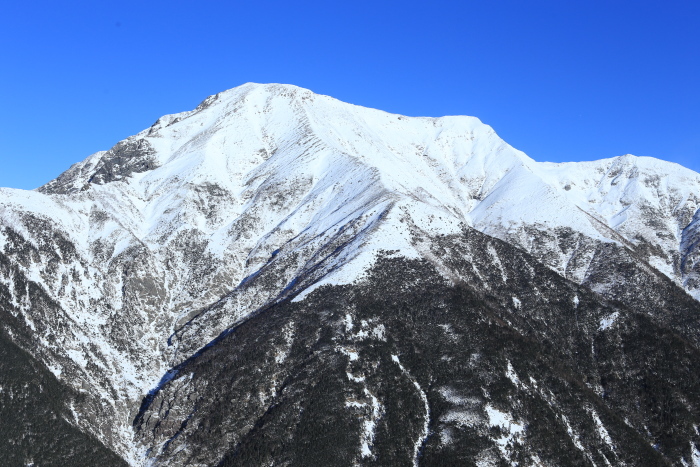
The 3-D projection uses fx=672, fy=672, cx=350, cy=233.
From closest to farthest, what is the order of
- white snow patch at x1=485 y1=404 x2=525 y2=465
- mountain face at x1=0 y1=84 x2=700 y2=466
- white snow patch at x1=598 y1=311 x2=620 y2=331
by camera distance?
white snow patch at x1=485 y1=404 x2=525 y2=465 → mountain face at x1=0 y1=84 x2=700 y2=466 → white snow patch at x1=598 y1=311 x2=620 y2=331

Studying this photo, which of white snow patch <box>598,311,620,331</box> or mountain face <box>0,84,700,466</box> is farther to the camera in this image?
white snow patch <box>598,311,620,331</box>

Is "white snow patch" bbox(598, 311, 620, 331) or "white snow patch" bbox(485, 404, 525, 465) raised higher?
"white snow patch" bbox(598, 311, 620, 331)

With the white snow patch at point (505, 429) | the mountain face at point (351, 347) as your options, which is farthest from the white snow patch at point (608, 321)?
the white snow patch at point (505, 429)

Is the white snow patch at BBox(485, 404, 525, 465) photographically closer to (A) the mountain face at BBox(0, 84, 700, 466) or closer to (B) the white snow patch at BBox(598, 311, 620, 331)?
(A) the mountain face at BBox(0, 84, 700, 466)

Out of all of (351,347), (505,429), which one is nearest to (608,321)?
(505,429)

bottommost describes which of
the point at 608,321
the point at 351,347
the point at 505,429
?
the point at 505,429

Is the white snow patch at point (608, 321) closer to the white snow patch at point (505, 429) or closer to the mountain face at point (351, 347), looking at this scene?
the mountain face at point (351, 347)

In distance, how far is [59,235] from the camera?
17138cm

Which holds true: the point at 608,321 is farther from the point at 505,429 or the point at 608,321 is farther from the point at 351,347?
the point at 351,347

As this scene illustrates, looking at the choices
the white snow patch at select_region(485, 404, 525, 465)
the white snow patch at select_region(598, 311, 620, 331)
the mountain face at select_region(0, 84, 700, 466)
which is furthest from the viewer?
the white snow patch at select_region(598, 311, 620, 331)

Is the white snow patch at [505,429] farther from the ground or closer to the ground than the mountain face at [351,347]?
closer to the ground

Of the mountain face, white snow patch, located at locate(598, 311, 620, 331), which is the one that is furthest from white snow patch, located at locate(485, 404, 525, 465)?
white snow patch, located at locate(598, 311, 620, 331)

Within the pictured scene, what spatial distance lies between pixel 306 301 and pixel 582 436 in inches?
2300

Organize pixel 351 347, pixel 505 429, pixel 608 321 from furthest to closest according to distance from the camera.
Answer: pixel 608 321, pixel 351 347, pixel 505 429
